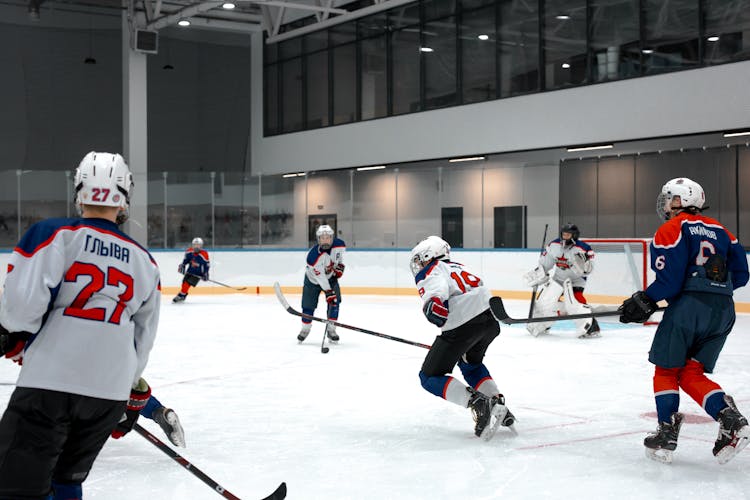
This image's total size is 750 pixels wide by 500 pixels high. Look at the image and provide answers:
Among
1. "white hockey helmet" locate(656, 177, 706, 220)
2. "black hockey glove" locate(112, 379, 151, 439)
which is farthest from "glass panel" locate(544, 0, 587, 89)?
"black hockey glove" locate(112, 379, 151, 439)

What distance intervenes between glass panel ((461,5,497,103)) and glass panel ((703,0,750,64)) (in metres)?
3.87

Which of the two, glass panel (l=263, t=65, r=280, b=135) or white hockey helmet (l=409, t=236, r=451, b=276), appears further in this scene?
glass panel (l=263, t=65, r=280, b=135)

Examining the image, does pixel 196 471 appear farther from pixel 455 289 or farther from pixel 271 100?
pixel 271 100

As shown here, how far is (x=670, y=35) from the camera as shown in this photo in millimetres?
12430

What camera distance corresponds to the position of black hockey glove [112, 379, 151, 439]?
2363mm

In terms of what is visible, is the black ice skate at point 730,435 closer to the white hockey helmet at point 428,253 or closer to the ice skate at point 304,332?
the white hockey helmet at point 428,253

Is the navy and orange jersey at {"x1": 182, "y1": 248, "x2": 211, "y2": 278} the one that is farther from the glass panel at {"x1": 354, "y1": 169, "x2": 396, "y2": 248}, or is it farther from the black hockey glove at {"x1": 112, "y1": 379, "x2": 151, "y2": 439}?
the black hockey glove at {"x1": 112, "y1": 379, "x2": 151, "y2": 439}

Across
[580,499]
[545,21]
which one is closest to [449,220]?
[545,21]

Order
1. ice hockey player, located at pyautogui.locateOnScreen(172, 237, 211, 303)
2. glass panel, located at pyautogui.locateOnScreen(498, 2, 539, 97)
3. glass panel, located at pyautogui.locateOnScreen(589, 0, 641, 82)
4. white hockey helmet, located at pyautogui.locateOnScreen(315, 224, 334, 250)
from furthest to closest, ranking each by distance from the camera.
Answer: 1. glass panel, located at pyautogui.locateOnScreen(498, 2, 539, 97)
2. glass panel, located at pyautogui.locateOnScreen(589, 0, 641, 82)
3. ice hockey player, located at pyautogui.locateOnScreen(172, 237, 211, 303)
4. white hockey helmet, located at pyautogui.locateOnScreen(315, 224, 334, 250)

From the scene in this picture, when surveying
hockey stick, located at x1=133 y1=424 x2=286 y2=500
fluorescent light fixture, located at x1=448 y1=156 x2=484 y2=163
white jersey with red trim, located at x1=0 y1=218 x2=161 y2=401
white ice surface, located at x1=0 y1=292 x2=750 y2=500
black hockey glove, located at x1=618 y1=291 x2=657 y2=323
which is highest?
fluorescent light fixture, located at x1=448 y1=156 x2=484 y2=163

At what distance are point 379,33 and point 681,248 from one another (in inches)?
568

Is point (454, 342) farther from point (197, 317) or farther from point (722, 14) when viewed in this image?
point (722, 14)

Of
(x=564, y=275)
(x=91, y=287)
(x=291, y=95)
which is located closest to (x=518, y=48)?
(x=291, y=95)

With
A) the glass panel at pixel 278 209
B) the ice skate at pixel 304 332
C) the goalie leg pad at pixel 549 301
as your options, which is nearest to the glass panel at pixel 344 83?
the glass panel at pixel 278 209
